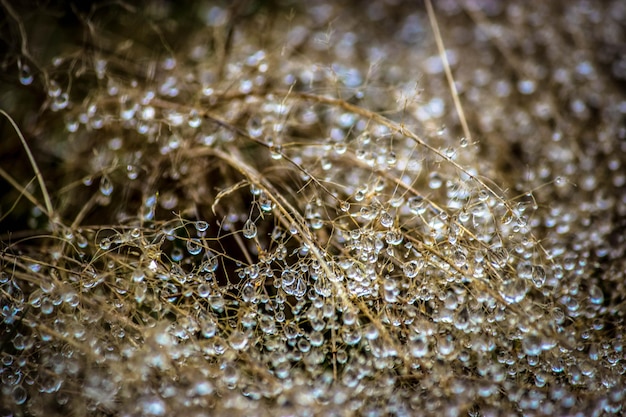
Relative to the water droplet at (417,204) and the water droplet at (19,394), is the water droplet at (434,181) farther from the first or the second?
the water droplet at (19,394)

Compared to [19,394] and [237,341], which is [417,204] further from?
[19,394]

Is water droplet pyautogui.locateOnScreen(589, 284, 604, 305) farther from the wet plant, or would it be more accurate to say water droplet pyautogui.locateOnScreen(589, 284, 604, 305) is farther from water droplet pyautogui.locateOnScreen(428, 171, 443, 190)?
water droplet pyautogui.locateOnScreen(428, 171, 443, 190)

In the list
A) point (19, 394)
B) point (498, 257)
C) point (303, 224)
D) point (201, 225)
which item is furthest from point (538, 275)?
point (19, 394)

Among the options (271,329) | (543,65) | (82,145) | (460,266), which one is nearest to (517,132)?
(543,65)

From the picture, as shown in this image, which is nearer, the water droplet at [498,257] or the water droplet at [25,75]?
the water droplet at [498,257]

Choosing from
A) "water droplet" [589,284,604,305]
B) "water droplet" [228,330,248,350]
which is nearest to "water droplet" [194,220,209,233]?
"water droplet" [228,330,248,350]

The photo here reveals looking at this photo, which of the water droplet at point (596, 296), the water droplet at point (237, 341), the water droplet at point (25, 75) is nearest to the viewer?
the water droplet at point (237, 341)

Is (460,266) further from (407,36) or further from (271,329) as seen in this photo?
(407,36)

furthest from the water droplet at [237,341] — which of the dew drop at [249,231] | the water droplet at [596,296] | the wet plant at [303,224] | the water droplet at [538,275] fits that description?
the water droplet at [596,296]

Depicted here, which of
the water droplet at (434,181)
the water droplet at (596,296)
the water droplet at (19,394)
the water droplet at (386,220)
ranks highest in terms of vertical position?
the water droplet at (386,220)
